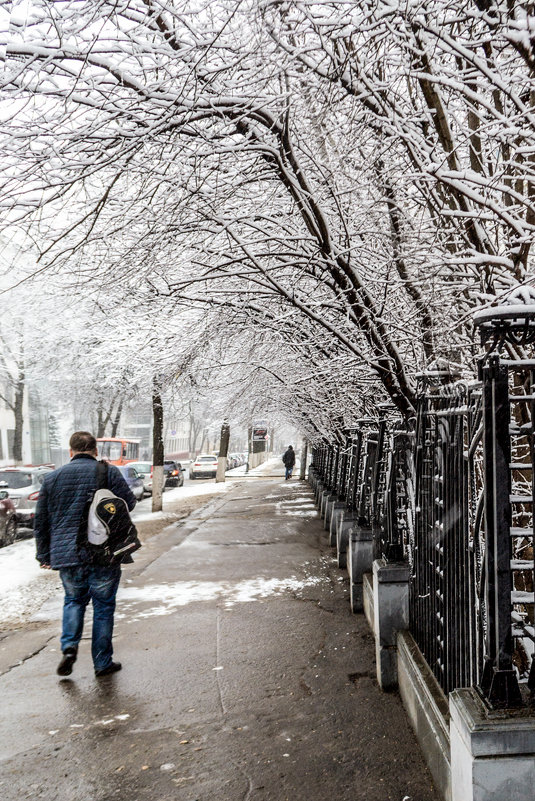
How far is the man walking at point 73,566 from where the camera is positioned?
5035 mm

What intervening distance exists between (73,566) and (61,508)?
18.3 inches

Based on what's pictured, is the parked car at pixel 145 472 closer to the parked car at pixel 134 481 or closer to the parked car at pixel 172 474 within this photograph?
the parked car at pixel 134 481

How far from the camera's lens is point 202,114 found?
4.34m

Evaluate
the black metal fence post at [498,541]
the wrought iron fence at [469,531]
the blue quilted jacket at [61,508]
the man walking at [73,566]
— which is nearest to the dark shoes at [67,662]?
the man walking at [73,566]

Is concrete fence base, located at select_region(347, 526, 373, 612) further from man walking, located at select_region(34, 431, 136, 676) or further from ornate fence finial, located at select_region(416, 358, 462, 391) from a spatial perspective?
man walking, located at select_region(34, 431, 136, 676)

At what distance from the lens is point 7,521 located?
41.5 feet

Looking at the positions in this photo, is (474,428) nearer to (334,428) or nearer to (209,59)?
(209,59)

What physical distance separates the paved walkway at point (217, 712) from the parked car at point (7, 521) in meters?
5.80

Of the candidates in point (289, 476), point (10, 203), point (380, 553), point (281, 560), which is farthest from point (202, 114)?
point (289, 476)

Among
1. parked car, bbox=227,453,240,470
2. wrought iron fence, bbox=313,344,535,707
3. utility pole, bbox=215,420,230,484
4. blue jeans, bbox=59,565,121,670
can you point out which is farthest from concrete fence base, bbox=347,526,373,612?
parked car, bbox=227,453,240,470

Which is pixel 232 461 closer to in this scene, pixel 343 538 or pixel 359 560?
pixel 343 538

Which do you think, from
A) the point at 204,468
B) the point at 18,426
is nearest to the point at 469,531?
the point at 18,426

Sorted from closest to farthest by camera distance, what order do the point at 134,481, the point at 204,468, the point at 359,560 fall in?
1. the point at 359,560
2. the point at 134,481
3. the point at 204,468

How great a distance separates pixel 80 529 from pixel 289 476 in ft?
94.5
